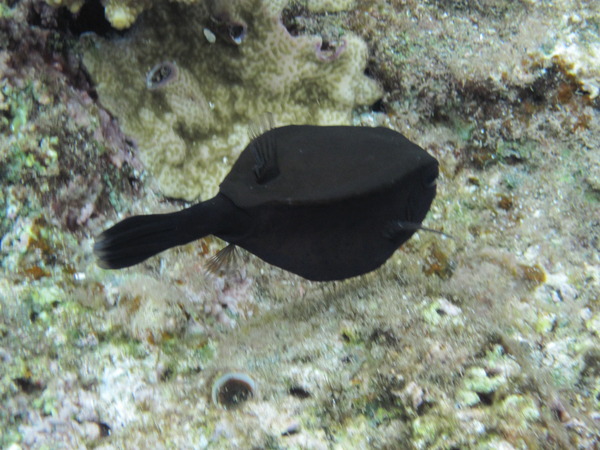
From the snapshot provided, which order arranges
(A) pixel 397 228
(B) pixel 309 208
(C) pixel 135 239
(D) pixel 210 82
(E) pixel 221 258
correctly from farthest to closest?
(D) pixel 210 82 → (E) pixel 221 258 → (A) pixel 397 228 → (B) pixel 309 208 → (C) pixel 135 239

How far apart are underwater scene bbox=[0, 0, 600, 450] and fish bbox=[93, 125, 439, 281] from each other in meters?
0.01

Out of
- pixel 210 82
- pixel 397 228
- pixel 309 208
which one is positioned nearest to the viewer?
pixel 309 208

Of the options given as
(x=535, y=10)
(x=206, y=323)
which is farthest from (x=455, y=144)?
(x=206, y=323)

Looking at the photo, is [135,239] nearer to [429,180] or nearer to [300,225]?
[300,225]

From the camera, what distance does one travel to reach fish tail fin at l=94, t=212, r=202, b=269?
2.02 metres

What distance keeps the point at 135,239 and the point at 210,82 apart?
1837 millimetres

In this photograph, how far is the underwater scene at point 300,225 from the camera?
213 cm

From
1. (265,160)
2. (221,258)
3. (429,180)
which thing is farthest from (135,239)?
(429,180)

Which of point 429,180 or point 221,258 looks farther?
point 221,258

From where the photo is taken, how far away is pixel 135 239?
2.06 metres

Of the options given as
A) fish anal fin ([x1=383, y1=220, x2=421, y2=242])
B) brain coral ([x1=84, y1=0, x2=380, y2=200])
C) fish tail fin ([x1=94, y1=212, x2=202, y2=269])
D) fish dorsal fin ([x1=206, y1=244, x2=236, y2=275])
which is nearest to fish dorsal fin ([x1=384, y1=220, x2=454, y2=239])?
fish anal fin ([x1=383, y1=220, x2=421, y2=242])

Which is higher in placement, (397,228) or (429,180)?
(429,180)

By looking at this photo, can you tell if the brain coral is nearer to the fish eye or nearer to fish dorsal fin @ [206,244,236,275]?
fish dorsal fin @ [206,244,236,275]

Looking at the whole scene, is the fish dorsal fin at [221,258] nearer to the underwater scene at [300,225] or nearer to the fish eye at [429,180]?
the underwater scene at [300,225]
